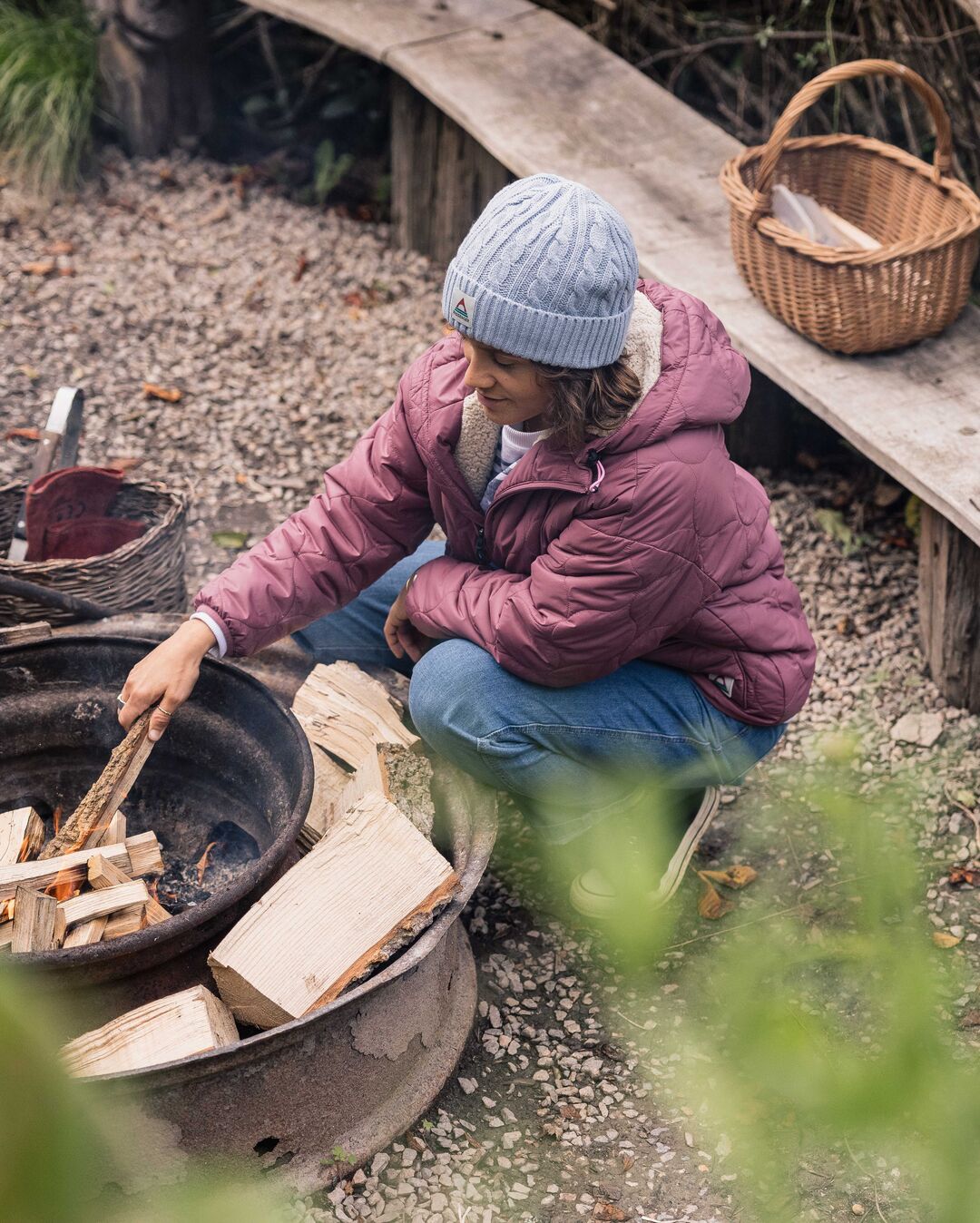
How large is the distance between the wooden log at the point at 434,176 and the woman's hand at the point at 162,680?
298 cm

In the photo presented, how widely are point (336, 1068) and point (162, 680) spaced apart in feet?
2.28

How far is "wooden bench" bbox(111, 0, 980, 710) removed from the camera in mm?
3062

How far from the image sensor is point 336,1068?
2.02 meters

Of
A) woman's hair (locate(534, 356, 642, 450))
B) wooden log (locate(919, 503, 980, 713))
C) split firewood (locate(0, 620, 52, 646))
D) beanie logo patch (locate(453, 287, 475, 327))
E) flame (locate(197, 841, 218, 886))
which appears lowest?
flame (locate(197, 841, 218, 886))

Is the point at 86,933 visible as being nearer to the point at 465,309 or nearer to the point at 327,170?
the point at 465,309

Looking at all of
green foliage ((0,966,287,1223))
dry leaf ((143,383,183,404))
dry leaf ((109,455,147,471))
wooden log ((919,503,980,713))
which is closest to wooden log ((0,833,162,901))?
green foliage ((0,966,287,1223))

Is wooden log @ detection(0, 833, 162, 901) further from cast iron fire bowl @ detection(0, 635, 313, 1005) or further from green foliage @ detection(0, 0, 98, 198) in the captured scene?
green foliage @ detection(0, 0, 98, 198)

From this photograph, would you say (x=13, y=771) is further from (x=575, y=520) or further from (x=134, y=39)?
(x=134, y=39)

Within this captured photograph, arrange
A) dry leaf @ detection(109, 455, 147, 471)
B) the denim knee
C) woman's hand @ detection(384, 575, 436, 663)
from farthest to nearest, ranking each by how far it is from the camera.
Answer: dry leaf @ detection(109, 455, 147, 471) → woman's hand @ detection(384, 575, 436, 663) → the denim knee

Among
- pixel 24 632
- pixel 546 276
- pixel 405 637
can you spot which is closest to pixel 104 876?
pixel 24 632

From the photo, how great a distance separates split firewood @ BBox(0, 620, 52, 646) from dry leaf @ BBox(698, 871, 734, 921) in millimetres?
1468

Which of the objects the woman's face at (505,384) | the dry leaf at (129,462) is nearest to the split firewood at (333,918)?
the woman's face at (505,384)

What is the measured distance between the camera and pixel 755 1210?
6.84 feet

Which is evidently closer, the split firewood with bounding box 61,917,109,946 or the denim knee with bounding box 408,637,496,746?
the split firewood with bounding box 61,917,109,946
